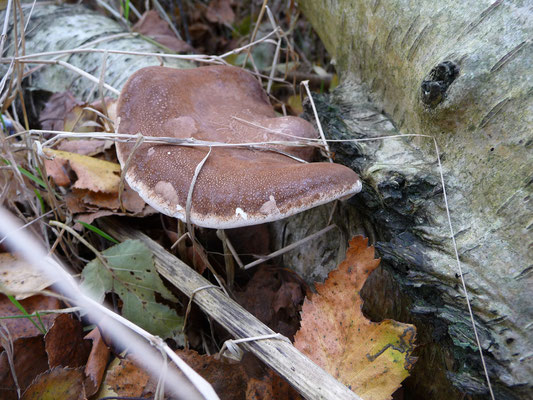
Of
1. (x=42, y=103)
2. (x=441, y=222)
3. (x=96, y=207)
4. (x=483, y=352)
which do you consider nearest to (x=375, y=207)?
(x=441, y=222)

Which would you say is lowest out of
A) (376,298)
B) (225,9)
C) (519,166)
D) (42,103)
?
(42,103)

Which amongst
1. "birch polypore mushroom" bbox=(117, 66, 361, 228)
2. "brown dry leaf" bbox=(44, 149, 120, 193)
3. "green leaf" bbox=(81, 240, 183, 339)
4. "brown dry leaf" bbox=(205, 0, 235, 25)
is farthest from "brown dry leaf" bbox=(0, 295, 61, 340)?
"brown dry leaf" bbox=(205, 0, 235, 25)

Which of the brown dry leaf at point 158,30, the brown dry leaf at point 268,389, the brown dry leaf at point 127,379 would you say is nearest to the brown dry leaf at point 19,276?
the brown dry leaf at point 127,379

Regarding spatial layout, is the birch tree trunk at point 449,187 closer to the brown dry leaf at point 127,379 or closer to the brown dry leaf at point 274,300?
the brown dry leaf at point 274,300

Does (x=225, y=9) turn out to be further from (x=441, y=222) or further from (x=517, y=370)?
(x=517, y=370)

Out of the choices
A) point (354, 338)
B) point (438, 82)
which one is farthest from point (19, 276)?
point (438, 82)

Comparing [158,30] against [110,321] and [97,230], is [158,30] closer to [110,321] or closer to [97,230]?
[97,230]
